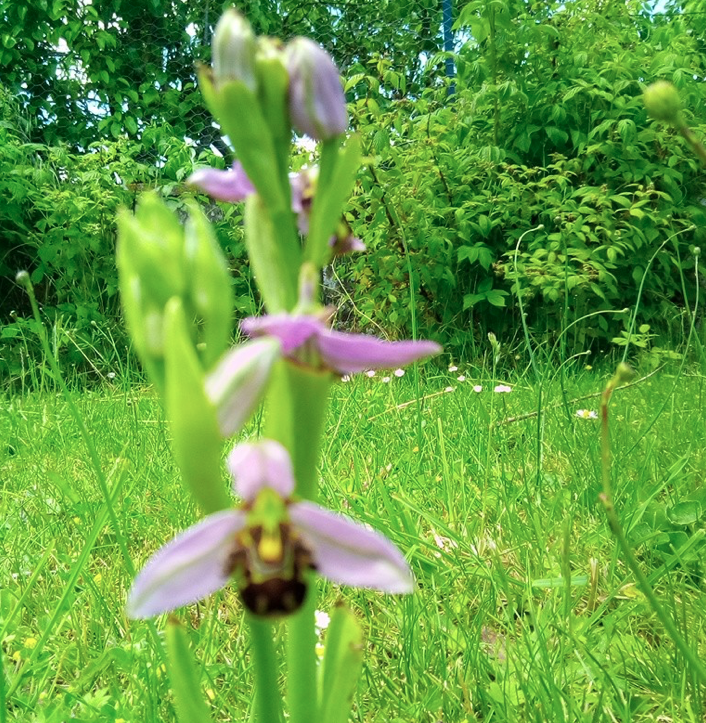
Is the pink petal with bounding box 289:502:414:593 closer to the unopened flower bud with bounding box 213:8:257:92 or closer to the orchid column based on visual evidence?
the orchid column

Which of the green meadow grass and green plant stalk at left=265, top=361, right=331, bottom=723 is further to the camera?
the green meadow grass

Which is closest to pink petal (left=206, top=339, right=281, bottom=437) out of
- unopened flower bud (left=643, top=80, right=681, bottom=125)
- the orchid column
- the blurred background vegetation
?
the orchid column

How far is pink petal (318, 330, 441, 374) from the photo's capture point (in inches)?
15.4

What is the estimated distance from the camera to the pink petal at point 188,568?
378 millimetres

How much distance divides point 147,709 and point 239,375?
0.57m

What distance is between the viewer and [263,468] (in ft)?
1.32

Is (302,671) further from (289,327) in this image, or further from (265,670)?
(289,327)

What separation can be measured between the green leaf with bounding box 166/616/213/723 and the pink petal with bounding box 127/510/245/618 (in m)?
0.05

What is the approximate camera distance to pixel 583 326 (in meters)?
3.18

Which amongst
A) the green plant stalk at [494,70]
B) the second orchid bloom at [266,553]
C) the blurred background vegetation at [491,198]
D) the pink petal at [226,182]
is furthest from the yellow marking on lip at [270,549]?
the green plant stalk at [494,70]


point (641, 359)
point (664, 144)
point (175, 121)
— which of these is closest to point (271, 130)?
point (641, 359)

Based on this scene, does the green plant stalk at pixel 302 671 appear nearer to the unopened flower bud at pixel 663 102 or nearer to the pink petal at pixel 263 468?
the pink petal at pixel 263 468

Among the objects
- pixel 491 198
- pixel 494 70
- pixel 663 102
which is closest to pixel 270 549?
pixel 663 102

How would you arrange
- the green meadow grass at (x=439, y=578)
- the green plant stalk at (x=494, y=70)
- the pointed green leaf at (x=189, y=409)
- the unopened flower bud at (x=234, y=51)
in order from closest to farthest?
1. the pointed green leaf at (x=189, y=409)
2. the unopened flower bud at (x=234, y=51)
3. the green meadow grass at (x=439, y=578)
4. the green plant stalk at (x=494, y=70)
